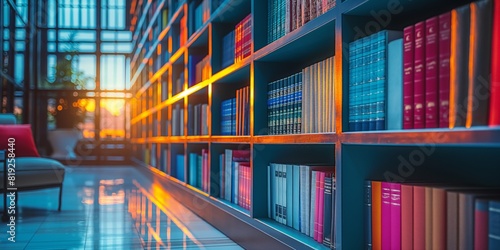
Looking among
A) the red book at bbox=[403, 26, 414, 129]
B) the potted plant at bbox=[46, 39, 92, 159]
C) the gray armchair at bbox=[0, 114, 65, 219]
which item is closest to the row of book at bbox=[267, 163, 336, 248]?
the red book at bbox=[403, 26, 414, 129]

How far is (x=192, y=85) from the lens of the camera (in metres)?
4.20

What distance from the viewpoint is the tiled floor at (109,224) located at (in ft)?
8.90

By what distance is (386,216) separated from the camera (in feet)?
4.96

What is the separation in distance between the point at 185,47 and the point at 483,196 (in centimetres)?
336

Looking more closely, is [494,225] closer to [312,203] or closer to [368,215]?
[368,215]

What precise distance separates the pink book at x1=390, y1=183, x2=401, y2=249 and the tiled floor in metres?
1.29

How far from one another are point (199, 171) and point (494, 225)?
2.97 meters

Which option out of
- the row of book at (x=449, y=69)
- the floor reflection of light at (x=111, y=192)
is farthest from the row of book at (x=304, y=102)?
the floor reflection of light at (x=111, y=192)

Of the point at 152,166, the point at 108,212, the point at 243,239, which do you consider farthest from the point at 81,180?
the point at 243,239

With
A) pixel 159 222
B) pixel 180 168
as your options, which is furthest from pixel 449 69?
pixel 180 168

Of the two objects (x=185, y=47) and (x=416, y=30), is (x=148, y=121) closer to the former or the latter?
(x=185, y=47)

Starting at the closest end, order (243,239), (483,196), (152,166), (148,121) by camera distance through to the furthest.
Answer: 1. (483,196)
2. (243,239)
3. (152,166)
4. (148,121)

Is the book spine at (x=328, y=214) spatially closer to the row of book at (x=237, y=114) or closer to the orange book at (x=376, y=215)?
the orange book at (x=376, y=215)

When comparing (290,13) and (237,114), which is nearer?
(290,13)
